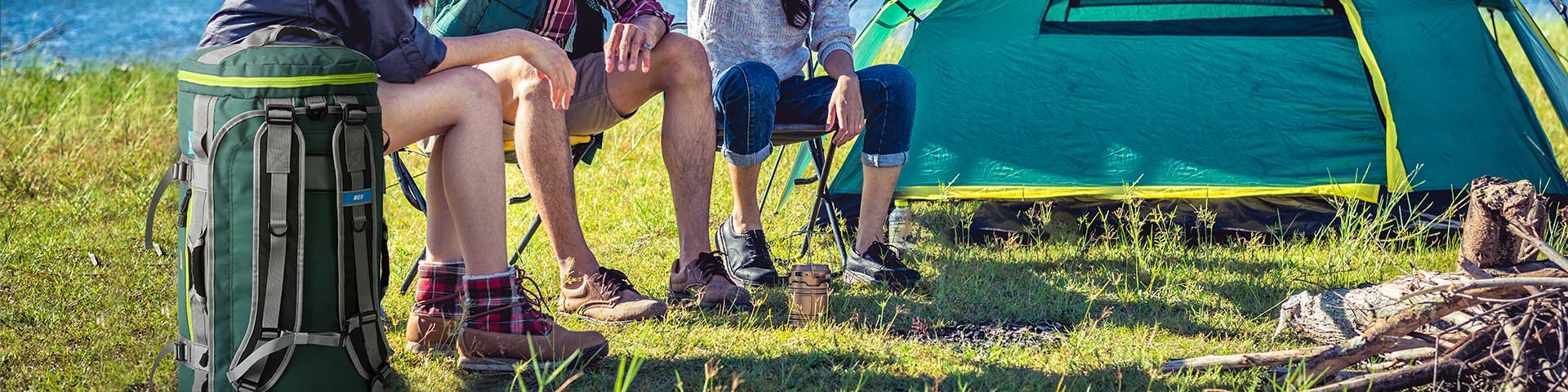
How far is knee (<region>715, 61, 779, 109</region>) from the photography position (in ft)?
9.36

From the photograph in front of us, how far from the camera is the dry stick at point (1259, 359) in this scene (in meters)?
2.13

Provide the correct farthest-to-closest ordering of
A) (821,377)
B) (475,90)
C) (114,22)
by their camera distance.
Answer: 1. (114,22)
2. (821,377)
3. (475,90)

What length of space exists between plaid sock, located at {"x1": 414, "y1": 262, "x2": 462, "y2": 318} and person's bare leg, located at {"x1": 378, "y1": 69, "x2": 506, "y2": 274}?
19cm

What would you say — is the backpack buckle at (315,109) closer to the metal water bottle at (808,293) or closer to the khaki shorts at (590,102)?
the khaki shorts at (590,102)

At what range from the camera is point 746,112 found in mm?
2875

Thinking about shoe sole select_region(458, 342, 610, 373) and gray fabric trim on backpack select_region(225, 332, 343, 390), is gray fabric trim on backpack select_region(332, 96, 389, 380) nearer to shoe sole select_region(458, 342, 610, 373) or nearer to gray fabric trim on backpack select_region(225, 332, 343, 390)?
gray fabric trim on backpack select_region(225, 332, 343, 390)

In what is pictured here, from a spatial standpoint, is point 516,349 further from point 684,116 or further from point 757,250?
point 757,250

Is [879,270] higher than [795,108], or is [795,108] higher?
[795,108]

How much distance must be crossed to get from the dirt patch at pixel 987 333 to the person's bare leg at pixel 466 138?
2.88 feet

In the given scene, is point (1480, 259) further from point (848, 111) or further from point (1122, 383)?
point (848, 111)

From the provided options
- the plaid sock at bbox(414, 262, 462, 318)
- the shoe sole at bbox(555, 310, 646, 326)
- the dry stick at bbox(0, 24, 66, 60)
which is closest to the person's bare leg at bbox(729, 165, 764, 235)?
the shoe sole at bbox(555, 310, 646, 326)

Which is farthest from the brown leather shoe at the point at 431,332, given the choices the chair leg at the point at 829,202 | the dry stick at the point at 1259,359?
the dry stick at the point at 1259,359

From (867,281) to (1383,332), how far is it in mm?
1246

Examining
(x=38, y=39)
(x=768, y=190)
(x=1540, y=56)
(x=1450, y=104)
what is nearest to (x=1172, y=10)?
(x=1450, y=104)
